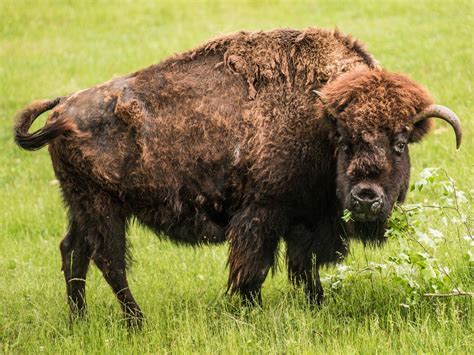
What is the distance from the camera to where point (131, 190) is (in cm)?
618

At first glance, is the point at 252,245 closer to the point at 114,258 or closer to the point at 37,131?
the point at 114,258

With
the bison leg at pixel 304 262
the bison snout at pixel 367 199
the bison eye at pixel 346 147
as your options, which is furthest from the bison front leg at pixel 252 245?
the bison snout at pixel 367 199

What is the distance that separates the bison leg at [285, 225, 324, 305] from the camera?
623 centimetres

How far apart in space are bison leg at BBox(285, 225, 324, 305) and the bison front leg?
0.53 feet

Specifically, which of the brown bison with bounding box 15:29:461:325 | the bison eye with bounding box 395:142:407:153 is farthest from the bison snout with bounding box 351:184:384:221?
the brown bison with bounding box 15:29:461:325

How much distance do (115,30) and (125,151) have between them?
14.0 meters

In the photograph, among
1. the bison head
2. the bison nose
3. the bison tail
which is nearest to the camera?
the bison nose

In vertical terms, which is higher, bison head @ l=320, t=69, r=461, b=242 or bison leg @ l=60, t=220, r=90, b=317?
bison head @ l=320, t=69, r=461, b=242

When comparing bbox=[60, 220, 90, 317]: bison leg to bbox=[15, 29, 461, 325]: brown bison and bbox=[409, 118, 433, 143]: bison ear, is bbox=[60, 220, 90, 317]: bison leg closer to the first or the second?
bbox=[15, 29, 461, 325]: brown bison

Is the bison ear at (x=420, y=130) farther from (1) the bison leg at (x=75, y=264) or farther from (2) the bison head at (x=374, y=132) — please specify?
(1) the bison leg at (x=75, y=264)

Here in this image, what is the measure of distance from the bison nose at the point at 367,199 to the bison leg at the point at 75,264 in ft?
7.81

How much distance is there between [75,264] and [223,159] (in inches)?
60.8

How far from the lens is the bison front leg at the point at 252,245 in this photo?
6.09 m

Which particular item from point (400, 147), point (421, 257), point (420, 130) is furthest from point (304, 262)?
point (420, 130)
